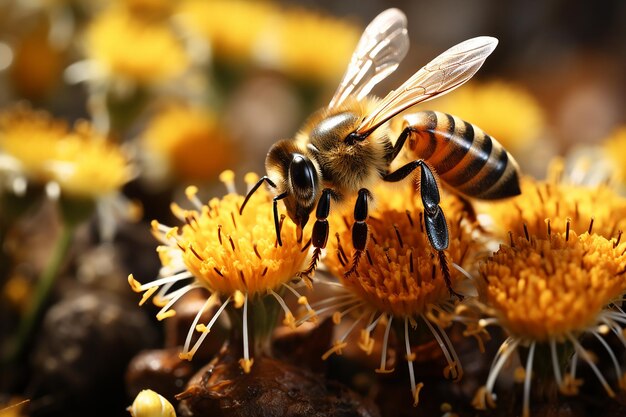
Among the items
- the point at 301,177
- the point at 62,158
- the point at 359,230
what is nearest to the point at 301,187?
the point at 301,177

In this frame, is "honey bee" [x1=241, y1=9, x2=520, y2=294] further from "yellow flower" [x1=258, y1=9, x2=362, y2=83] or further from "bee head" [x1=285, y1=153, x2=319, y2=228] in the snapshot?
"yellow flower" [x1=258, y1=9, x2=362, y2=83]

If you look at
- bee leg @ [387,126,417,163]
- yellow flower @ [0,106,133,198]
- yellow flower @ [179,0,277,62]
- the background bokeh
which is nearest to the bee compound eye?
bee leg @ [387,126,417,163]

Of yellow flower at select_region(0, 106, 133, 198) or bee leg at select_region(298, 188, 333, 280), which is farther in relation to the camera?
yellow flower at select_region(0, 106, 133, 198)

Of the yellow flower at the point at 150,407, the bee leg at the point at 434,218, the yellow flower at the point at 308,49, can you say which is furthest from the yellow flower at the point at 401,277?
the yellow flower at the point at 308,49

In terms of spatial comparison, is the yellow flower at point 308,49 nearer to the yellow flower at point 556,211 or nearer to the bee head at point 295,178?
the yellow flower at point 556,211

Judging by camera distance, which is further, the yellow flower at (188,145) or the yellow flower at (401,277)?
the yellow flower at (188,145)

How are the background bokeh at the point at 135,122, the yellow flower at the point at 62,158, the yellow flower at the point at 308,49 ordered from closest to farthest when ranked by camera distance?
the background bokeh at the point at 135,122 → the yellow flower at the point at 62,158 → the yellow flower at the point at 308,49
